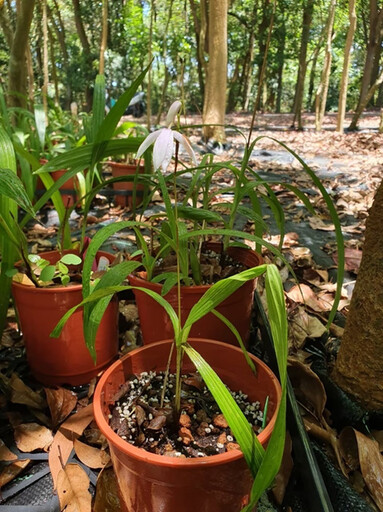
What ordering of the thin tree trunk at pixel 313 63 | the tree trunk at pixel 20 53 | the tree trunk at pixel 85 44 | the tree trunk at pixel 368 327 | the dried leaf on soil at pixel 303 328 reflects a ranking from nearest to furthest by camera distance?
the tree trunk at pixel 368 327
the dried leaf on soil at pixel 303 328
the tree trunk at pixel 20 53
the tree trunk at pixel 85 44
the thin tree trunk at pixel 313 63

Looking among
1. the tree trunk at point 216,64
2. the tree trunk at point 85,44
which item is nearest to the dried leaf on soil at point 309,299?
the tree trunk at point 216,64

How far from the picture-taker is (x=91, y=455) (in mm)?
776

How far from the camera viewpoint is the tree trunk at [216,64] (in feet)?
11.4

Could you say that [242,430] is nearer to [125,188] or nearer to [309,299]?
[309,299]

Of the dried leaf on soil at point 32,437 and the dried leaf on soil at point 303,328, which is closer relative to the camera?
the dried leaf on soil at point 32,437

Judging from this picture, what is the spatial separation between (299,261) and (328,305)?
0.96 feet

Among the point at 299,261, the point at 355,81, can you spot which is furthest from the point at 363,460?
the point at 355,81

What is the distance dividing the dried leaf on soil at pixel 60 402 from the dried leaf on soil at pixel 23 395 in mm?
24

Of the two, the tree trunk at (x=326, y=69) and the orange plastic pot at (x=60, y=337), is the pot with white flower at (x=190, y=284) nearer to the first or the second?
the orange plastic pot at (x=60, y=337)

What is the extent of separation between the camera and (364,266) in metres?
0.73

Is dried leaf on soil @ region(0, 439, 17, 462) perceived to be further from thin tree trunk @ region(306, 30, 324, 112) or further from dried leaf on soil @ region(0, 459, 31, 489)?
thin tree trunk @ region(306, 30, 324, 112)

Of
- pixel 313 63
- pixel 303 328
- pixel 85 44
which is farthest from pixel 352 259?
pixel 313 63

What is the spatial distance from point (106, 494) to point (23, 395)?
32 cm

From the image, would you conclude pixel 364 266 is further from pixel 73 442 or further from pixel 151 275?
pixel 73 442
